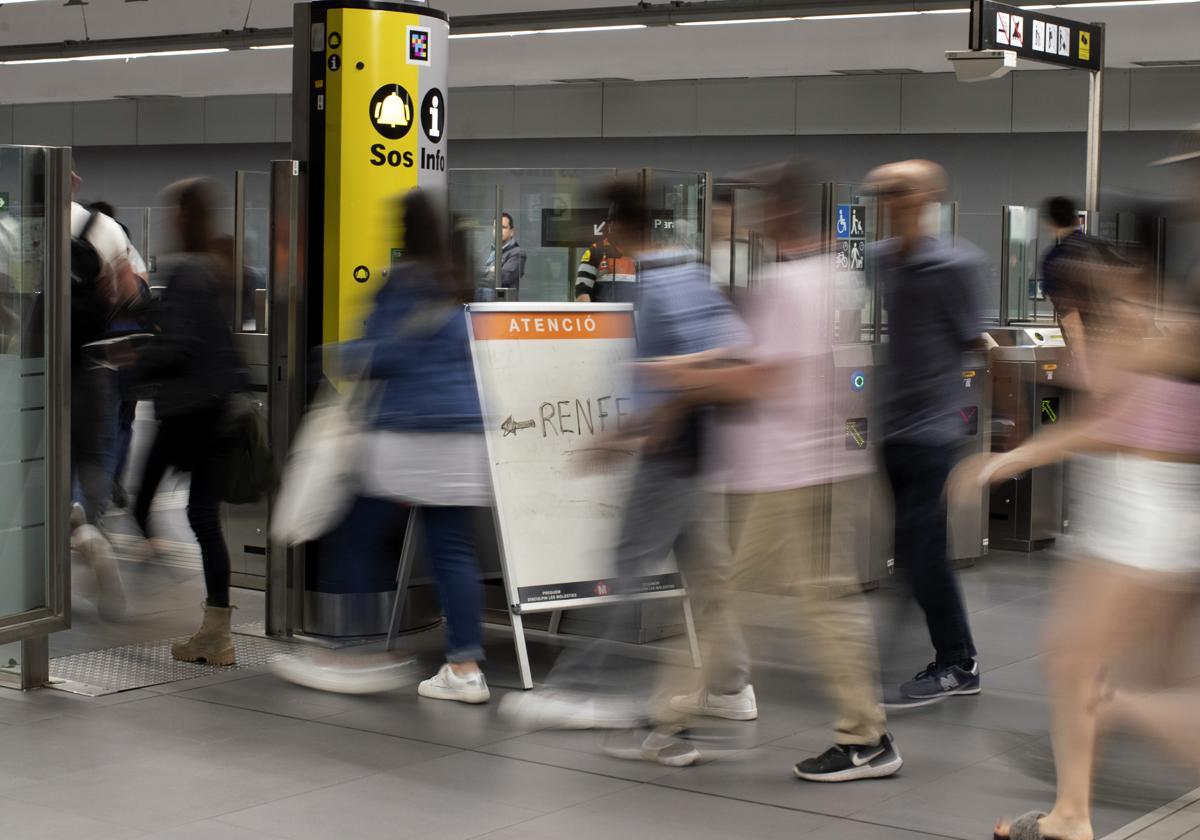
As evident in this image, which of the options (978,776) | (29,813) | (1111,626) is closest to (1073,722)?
(1111,626)

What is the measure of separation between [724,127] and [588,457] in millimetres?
11095

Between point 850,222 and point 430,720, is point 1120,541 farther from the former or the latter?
point 850,222

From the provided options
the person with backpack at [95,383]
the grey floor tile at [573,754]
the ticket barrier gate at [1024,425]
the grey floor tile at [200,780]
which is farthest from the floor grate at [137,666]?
the ticket barrier gate at [1024,425]

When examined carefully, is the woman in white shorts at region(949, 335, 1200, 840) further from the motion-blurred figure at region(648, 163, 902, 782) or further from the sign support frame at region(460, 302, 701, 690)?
the sign support frame at region(460, 302, 701, 690)

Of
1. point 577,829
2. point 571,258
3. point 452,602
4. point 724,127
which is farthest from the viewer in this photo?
point 724,127

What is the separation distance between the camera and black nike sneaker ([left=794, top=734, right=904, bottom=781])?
4105mm

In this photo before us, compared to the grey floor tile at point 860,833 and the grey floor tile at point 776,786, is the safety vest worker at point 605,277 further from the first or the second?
the grey floor tile at point 860,833

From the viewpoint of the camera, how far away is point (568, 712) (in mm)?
4730

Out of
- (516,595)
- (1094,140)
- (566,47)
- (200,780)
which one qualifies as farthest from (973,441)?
(566,47)

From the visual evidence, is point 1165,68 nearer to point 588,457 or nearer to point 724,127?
point 724,127

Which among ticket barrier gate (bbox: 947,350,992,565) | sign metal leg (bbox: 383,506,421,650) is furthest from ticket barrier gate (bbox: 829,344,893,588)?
sign metal leg (bbox: 383,506,421,650)

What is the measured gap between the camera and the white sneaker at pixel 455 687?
489cm

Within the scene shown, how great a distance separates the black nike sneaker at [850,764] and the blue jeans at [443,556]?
1.25m

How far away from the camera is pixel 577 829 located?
371 cm
